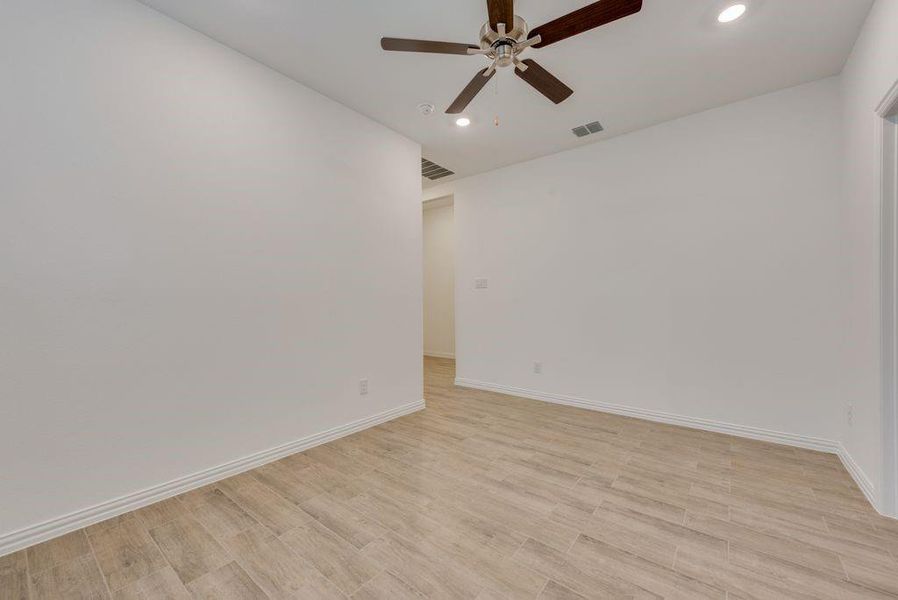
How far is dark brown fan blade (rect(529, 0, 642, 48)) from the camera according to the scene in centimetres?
164

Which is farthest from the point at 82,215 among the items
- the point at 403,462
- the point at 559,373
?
the point at 559,373

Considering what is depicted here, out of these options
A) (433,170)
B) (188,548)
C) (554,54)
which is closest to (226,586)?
(188,548)

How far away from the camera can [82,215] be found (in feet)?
6.07

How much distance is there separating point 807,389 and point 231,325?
430cm

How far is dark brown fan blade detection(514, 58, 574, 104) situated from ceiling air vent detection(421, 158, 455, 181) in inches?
87.2

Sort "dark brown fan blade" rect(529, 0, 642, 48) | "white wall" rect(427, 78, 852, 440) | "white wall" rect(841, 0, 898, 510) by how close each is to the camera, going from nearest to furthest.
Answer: "dark brown fan blade" rect(529, 0, 642, 48) < "white wall" rect(841, 0, 898, 510) < "white wall" rect(427, 78, 852, 440)

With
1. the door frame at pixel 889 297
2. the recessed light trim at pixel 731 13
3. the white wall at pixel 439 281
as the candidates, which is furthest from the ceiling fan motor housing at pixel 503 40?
the white wall at pixel 439 281

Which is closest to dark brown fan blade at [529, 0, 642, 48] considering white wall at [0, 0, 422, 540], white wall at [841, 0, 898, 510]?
white wall at [841, 0, 898, 510]

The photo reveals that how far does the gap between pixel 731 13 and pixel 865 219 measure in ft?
4.89

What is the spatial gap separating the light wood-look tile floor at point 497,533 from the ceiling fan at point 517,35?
2.49 meters

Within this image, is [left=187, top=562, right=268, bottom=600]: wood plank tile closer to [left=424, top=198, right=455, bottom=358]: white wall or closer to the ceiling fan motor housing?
the ceiling fan motor housing

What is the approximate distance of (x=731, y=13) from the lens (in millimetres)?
2084

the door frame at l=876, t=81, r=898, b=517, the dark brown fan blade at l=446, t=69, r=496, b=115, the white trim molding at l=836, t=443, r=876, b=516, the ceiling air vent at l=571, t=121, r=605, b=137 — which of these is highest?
the ceiling air vent at l=571, t=121, r=605, b=137

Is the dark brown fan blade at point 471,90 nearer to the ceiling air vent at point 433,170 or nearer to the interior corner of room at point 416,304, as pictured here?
the interior corner of room at point 416,304
